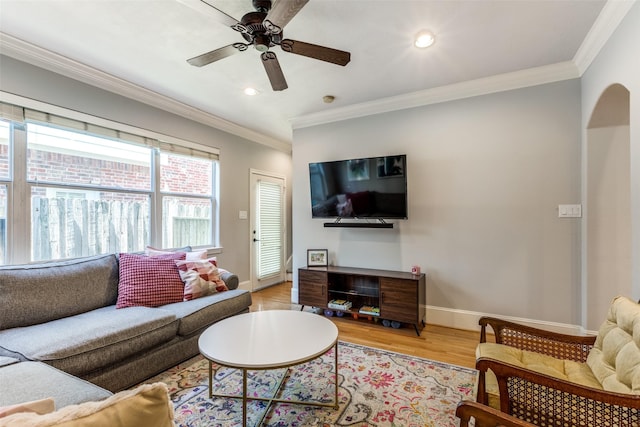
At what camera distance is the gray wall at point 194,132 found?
2457 millimetres

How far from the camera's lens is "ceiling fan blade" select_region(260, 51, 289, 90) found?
1.93m

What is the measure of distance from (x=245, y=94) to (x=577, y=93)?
3.30 metres

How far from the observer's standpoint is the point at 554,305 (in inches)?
108

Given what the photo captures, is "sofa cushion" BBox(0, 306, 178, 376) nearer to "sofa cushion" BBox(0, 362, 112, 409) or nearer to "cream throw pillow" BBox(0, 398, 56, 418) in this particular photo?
"sofa cushion" BBox(0, 362, 112, 409)

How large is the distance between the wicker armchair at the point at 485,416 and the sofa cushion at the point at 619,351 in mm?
500

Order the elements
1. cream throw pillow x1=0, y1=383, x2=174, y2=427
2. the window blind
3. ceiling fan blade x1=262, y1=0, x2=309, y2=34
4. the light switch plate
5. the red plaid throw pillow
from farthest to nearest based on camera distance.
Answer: the window blind, the light switch plate, the red plaid throw pillow, ceiling fan blade x1=262, y1=0, x2=309, y2=34, cream throw pillow x1=0, y1=383, x2=174, y2=427

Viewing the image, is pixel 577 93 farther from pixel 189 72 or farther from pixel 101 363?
pixel 101 363

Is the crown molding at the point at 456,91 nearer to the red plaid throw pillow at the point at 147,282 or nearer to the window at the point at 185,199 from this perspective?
the window at the point at 185,199

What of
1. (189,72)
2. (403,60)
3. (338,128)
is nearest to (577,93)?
(403,60)

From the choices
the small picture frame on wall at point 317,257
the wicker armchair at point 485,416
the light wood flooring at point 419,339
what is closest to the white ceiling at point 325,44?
the small picture frame on wall at point 317,257

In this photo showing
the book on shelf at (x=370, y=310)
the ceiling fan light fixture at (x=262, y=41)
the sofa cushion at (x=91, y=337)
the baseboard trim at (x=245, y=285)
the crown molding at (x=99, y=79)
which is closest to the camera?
the sofa cushion at (x=91, y=337)

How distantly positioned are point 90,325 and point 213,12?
214 centimetres

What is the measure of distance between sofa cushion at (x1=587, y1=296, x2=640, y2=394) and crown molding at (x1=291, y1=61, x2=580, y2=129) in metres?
2.22

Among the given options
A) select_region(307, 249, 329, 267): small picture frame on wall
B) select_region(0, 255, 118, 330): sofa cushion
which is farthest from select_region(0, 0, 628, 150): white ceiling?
select_region(307, 249, 329, 267): small picture frame on wall
